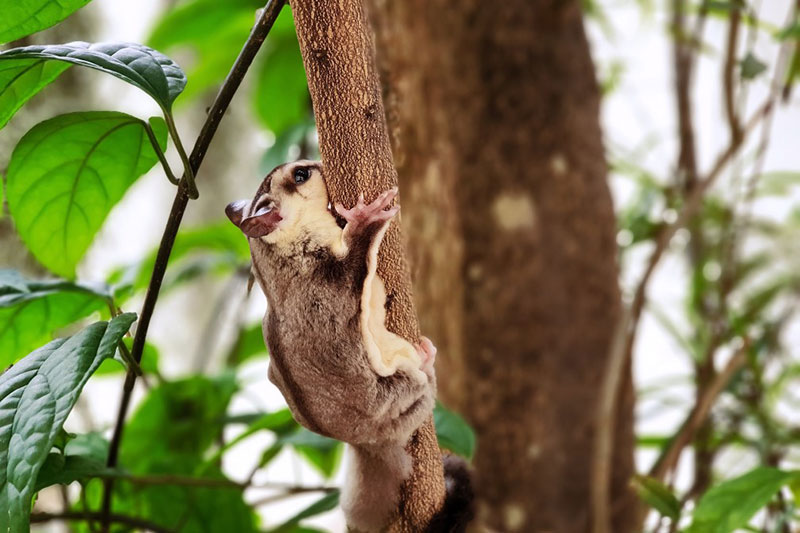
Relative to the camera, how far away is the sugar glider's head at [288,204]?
1.92 feet

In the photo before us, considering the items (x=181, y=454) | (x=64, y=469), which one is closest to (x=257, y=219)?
(x=64, y=469)

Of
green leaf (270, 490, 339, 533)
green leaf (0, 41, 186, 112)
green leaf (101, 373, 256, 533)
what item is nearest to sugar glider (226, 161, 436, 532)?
green leaf (0, 41, 186, 112)

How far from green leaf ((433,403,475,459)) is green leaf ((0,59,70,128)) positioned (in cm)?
48

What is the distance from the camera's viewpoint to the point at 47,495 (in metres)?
2.02

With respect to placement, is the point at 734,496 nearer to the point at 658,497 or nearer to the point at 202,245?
the point at 658,497

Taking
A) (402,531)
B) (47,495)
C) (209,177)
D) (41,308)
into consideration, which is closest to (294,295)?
(402,531)

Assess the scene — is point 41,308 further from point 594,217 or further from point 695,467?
point 695,467

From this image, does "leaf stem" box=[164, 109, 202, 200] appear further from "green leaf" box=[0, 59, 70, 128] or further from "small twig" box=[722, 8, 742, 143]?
"small twig" box=[722, 8, 742, 143]

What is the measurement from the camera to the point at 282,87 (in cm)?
146

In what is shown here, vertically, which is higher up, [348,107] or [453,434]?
[348,107]

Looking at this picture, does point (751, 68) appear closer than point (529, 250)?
Yes

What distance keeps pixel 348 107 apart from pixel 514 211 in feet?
3.16

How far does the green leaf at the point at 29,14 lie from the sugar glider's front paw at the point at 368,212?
246 mm

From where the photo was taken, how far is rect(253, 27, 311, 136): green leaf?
1.43m
